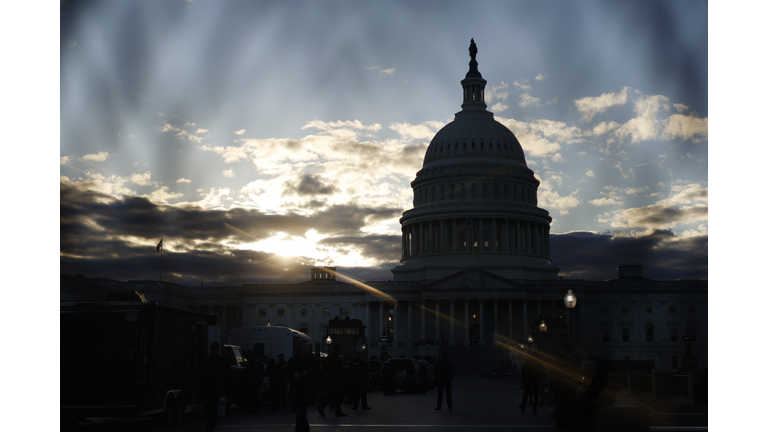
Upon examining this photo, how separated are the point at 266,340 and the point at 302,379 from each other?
893 inches

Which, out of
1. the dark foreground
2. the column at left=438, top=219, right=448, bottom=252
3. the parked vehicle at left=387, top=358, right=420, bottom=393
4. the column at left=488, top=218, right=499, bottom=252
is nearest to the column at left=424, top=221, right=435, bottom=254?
the column at left=438, top=219, right=448, bottom=252

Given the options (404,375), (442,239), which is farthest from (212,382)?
(442,239)

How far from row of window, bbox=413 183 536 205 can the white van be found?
92.3 m

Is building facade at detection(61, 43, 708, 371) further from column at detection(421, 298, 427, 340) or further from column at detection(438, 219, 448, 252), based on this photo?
column at detection(438, 219, 448, 252)

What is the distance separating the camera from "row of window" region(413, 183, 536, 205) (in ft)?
427

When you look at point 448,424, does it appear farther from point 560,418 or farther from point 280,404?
point 280,404

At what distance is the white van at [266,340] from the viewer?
130ft

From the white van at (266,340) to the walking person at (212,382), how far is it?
63.9 feet

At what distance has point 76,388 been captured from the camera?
65.3 feet

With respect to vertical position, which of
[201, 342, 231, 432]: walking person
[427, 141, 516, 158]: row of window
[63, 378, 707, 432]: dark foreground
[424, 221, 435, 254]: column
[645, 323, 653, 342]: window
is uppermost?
[427, 141, 516, 158]: row of window

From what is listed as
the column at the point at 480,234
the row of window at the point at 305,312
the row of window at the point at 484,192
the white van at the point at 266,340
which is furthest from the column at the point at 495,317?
the white van at the point at 266,340

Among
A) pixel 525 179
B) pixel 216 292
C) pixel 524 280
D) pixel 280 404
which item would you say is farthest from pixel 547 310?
pixel 280 404

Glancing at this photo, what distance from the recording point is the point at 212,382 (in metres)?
19.5

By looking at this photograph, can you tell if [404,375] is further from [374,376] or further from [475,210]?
[475,210]
